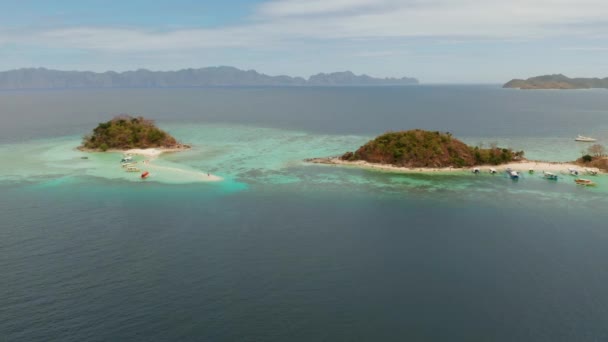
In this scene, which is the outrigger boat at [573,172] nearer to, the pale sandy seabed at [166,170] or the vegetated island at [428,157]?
the vegetated island at [428,157]

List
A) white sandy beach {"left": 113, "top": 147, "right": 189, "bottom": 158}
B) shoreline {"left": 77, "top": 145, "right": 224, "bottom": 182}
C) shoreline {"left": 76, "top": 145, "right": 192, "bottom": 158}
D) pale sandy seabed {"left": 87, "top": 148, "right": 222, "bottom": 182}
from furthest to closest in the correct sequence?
shoreline {"left": 76, "top": 145, "right": 192, "bottom": 158} → white sandy beach {"left": 113, "top": 147, "right": 189, "bottom": 158} → shoreline {"left": 77, "top": 145, "right": 224, "bottom": 182} → pale sandy seabed {"left": 87, "top": 148, "right": 222, "bottom": 182}

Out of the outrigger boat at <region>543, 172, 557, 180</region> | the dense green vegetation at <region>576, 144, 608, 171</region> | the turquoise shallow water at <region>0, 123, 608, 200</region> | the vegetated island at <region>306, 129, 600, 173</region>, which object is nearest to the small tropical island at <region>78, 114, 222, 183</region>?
the turquoise shallow water at <region>0, 123, 608, 200</region>

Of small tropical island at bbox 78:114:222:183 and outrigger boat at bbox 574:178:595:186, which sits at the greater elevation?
small tropical island at bbox 78:114:222:183

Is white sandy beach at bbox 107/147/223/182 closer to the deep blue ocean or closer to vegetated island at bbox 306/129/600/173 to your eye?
the deep blue ocean

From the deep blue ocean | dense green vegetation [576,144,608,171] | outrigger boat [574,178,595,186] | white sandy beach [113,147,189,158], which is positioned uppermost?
white sandy beach [113,147,189,158]

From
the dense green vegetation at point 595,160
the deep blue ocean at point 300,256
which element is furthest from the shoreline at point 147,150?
the dense green vegetation at point 595,160

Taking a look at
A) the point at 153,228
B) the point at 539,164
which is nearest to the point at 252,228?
the point at 153,228

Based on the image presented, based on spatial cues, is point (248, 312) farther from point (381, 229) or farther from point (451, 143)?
point (451, 143)
